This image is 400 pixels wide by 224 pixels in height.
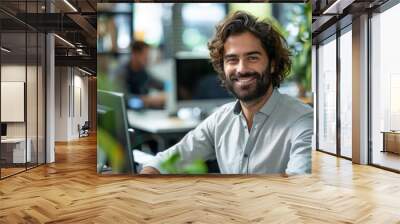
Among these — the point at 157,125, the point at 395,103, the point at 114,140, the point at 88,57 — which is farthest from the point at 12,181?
the point at 88,57

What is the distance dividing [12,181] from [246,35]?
410 cm

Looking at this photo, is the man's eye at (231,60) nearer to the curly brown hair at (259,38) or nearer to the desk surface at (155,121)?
the curly brown hair at (259,38)

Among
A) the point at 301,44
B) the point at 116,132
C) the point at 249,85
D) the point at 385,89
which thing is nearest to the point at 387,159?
the point at 385,89

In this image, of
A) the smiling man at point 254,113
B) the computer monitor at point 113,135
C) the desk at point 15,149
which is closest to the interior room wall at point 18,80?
the desk at point 15,149

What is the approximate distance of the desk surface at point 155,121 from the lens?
18.6 feet

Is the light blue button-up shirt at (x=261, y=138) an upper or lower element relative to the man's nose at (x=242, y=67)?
lower

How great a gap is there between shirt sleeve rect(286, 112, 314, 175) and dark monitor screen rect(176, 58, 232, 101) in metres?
1.05

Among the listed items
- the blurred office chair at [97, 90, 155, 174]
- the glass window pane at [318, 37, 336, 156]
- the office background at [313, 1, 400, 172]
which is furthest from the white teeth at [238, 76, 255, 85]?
the glass window pane at [318, 37, 336, 156]

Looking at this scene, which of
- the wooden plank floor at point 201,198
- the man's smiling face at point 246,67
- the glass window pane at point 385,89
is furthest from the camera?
the glass window pane at point 385,89

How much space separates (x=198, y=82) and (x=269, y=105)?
1.01 m

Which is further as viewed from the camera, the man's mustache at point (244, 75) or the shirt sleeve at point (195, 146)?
the shirt sleeve at point (195, 146)

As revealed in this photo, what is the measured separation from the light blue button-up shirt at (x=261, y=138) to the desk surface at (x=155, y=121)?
4.7 inches

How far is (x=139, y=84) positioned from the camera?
5.68 meters

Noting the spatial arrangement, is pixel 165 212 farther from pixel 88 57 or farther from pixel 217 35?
pixel 88 57
